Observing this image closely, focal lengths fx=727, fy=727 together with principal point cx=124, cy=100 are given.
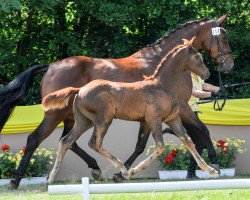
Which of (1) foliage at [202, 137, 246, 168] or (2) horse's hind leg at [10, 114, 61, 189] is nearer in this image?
(2) horse's hind leg at [10, 114, 61, 189]

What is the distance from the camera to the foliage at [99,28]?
44.0 feet

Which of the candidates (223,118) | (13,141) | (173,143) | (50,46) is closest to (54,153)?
(13,141)

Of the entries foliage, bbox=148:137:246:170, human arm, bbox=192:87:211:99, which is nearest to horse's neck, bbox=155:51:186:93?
human arm, bbox=192:87:211:99

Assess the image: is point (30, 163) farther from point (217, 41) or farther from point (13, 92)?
point (217, 41)

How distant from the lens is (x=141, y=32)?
14.4m

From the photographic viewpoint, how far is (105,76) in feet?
32.3

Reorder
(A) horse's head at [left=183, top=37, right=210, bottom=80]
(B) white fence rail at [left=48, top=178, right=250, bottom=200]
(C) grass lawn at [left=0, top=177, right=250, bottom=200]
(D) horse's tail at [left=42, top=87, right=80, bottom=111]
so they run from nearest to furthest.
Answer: (B) white fence rail at [left=48, top=178, right=250, bottom=200]
(C) grass lawn at [left=0, top=177, right=250, bottom=200]
(D) horse's tail at [left=42, top=87, right=80, bottom=111]
(A) horse's head at [left=183, top=37, right=210, bottom=80]

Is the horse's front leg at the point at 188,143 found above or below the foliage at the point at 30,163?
above

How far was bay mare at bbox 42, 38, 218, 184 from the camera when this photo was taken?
27.3 ft

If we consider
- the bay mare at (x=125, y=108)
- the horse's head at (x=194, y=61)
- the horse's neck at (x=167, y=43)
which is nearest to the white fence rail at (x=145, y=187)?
the bay mare at (x=125, y=108)

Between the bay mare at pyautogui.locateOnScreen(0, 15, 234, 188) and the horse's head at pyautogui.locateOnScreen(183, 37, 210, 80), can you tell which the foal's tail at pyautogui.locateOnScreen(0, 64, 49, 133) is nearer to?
the bay mare at pyautogui.locateOnScreen(0, 15, 234, 188)

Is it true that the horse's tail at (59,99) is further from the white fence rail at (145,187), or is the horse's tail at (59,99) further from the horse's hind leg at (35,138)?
the white fence rail at (145,187)

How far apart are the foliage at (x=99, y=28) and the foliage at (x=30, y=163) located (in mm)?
3268

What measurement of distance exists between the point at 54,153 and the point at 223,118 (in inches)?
105
